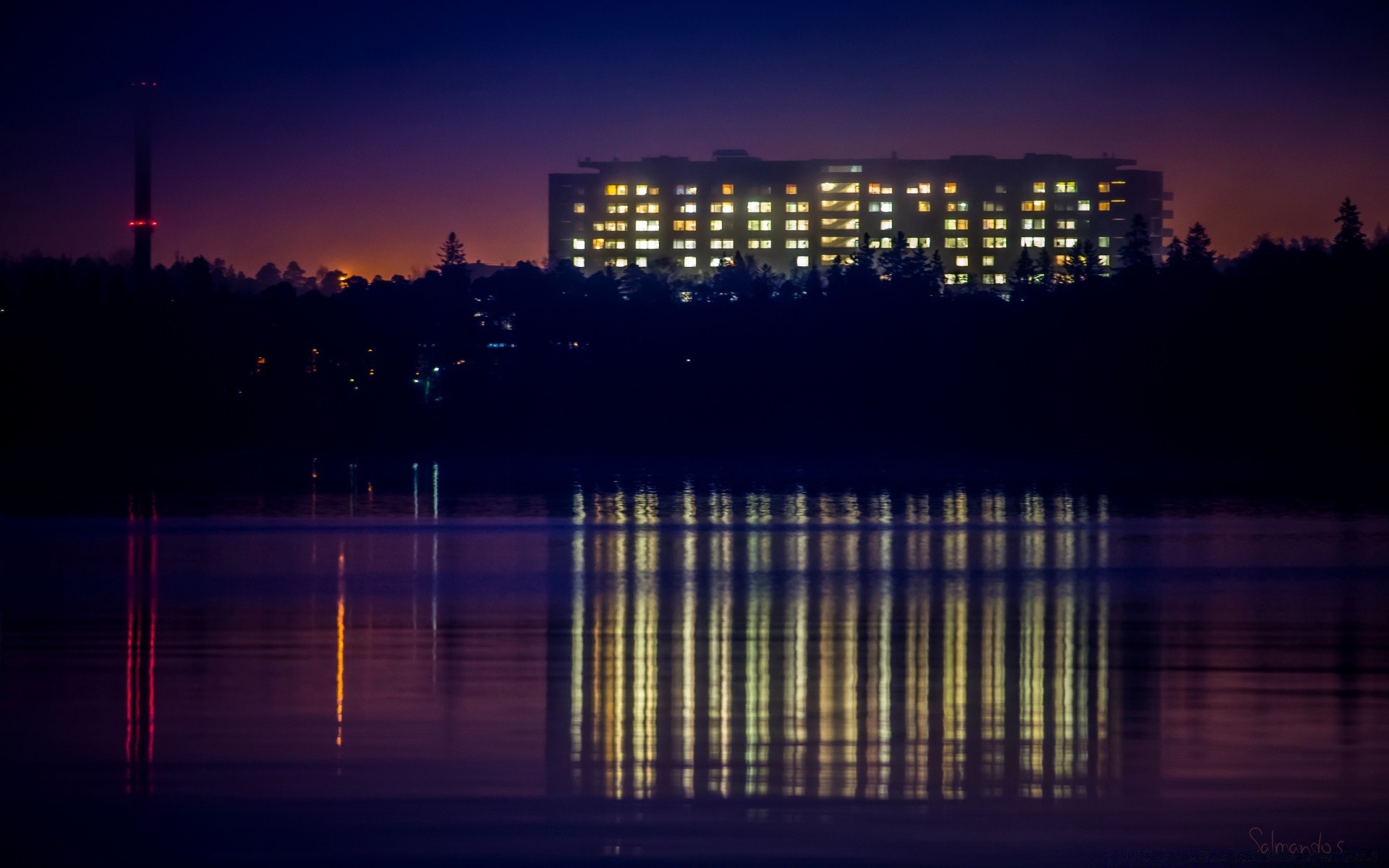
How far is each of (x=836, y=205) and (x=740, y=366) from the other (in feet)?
351

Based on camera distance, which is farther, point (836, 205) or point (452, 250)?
point (836, 205)

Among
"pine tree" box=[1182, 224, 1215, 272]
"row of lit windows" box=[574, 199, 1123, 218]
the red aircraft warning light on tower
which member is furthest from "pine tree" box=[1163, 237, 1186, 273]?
"row of lit windows" box=[574, 199, 1123, 218]

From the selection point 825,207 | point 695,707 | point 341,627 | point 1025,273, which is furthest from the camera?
point 825,207

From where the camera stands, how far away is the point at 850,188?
169875 mm

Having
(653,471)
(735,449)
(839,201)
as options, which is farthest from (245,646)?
(839,201)

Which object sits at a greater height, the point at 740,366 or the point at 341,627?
the point at 740,366

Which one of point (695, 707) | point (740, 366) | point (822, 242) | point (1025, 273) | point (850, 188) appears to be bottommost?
point (695, 707)

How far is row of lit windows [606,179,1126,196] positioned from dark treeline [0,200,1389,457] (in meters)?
96.0

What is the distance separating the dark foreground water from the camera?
21.8ft

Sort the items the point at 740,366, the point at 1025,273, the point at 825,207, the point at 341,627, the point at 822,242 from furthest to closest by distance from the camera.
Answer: the point at 822,242, the point at 825,207, the point at 1025,273, the point at 740,366, the point at 341,627

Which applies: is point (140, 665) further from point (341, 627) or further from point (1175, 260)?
point (1175, 260)

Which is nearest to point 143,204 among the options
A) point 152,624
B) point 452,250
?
point 452,250

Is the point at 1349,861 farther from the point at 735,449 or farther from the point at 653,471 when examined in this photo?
the point at 735,449

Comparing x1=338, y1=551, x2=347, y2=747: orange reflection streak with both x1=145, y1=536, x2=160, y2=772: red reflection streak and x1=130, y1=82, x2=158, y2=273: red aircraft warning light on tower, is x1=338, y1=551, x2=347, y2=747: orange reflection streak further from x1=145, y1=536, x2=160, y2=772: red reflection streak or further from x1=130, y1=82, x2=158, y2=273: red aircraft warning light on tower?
x1=130, y1=82, x2=158, y2=273: red aircraft warning light on tower
